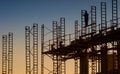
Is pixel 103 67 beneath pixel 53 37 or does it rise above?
beneath

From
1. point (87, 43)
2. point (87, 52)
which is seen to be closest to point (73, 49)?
point (87, 52)

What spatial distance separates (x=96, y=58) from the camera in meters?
58.4

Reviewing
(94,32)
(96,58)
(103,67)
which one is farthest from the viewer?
(96,58)

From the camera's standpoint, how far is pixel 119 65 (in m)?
48.3

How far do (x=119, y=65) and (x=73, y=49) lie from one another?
354 inches

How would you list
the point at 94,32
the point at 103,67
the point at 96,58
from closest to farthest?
1. the point at 94,32
2. the point at 103,67
3. the point at 96,58

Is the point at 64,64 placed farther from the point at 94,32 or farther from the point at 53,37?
the point at 94,32

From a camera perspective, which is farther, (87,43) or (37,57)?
(37,57)

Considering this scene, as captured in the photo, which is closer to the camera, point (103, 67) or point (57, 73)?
point (103, 67)

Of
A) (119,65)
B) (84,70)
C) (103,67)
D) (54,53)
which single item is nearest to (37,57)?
(54,53)

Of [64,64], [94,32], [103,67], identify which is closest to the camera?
[94,32]

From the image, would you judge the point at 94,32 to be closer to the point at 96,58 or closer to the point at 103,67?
the point at 103,67

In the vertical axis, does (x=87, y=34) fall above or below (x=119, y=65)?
above

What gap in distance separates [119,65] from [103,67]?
17.0ft
